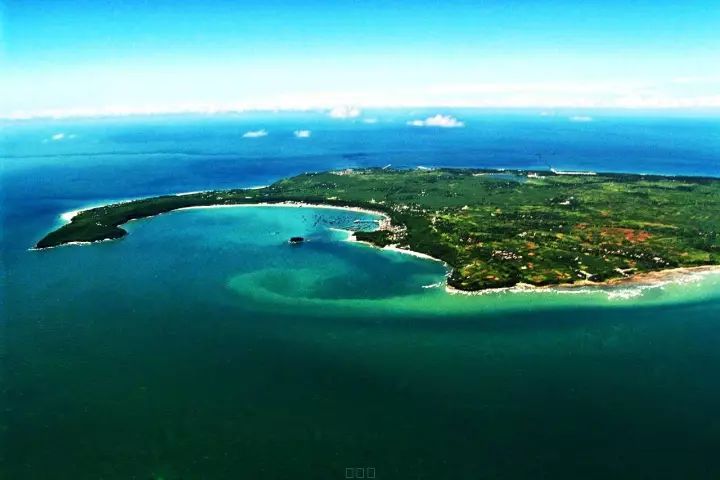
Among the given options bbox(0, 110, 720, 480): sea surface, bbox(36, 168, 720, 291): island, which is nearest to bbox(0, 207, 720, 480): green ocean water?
bbox(0, 110, 720, 480): sea surface

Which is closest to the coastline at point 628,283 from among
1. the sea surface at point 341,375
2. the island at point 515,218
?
the island at point 515,218

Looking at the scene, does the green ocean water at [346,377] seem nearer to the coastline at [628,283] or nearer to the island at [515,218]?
the coastline at [628,283]

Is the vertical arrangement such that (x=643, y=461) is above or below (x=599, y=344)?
below

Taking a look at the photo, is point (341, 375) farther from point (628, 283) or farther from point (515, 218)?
point (515, 218)

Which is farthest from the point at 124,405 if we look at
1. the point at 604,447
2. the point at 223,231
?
the point at 223,231

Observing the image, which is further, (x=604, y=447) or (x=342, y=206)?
(x=342, y=206)

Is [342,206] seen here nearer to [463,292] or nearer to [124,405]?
[463,292]

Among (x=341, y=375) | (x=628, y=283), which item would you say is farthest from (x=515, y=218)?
(x=341, y=375)
